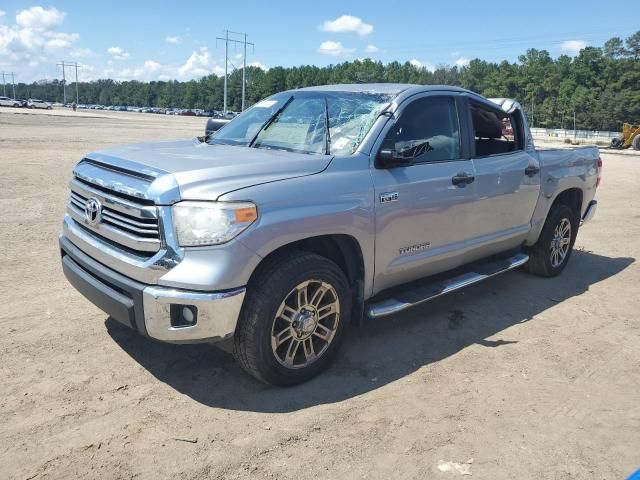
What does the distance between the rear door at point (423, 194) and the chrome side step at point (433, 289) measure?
0.12 m

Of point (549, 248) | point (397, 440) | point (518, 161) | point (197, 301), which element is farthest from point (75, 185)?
point (549, 248)

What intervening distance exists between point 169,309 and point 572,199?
5055 mm

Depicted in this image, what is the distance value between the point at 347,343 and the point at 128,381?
1.64m

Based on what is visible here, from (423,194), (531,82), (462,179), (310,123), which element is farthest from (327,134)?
(531,82)

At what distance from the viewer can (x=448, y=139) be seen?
179 inches

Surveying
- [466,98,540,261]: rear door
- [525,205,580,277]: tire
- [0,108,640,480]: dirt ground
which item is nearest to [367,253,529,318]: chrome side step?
[466,98,540,261]: rear door

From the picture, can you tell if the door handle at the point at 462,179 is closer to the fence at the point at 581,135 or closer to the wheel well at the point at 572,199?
the wheel well at the point at 572,199

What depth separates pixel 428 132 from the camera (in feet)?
14.5

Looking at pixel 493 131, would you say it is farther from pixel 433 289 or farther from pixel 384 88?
pixel 433 289

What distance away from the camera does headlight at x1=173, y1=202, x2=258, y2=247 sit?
3.06m

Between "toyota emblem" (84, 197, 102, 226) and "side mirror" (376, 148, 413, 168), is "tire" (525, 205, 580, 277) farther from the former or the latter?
"toyota emblem" (84, 197, 102, 226)

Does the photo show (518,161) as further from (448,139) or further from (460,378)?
(460,378)

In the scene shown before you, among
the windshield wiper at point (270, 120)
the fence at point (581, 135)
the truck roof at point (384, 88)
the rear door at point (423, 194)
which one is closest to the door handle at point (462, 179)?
the rear door at point (423, 194)

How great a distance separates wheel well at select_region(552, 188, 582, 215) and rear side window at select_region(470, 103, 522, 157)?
113 cm
